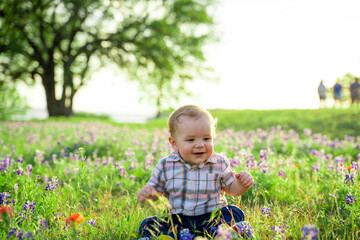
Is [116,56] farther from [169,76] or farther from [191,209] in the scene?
[191,209]

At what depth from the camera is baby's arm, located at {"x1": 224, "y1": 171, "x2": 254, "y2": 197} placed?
106 inches

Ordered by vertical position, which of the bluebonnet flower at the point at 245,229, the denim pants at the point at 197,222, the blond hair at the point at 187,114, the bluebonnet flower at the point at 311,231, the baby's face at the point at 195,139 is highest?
the blond hair at the point at 187,114

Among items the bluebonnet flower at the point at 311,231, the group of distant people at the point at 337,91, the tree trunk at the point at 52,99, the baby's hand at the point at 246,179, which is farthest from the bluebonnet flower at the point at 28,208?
the tree trunk at the point at 52,99

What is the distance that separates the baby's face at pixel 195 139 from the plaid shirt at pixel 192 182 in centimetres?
14

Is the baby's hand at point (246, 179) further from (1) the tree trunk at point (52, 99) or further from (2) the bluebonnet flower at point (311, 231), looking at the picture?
(1) the tree trunk at point (52, 99)

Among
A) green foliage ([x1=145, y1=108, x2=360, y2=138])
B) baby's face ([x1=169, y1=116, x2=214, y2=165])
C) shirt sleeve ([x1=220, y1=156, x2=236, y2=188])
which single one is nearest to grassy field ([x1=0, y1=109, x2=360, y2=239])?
shirt sleeve ([x1=220, y1=156, x2=236, y2=188])

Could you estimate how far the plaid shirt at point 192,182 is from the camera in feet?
9.02

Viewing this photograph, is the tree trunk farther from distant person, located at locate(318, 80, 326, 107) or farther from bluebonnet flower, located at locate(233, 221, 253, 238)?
bluebonnet flower, located at locate(233, 221, 253, 238)

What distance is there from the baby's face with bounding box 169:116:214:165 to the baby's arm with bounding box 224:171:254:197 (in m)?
0.34

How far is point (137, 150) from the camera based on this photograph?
6.82 m

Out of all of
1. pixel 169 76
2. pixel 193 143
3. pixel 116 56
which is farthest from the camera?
pixel 116 56

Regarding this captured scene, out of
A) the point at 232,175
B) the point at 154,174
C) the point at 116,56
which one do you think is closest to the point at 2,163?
the point at 154,174

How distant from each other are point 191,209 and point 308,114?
1489 centimetres

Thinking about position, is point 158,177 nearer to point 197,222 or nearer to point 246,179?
point 197,222
